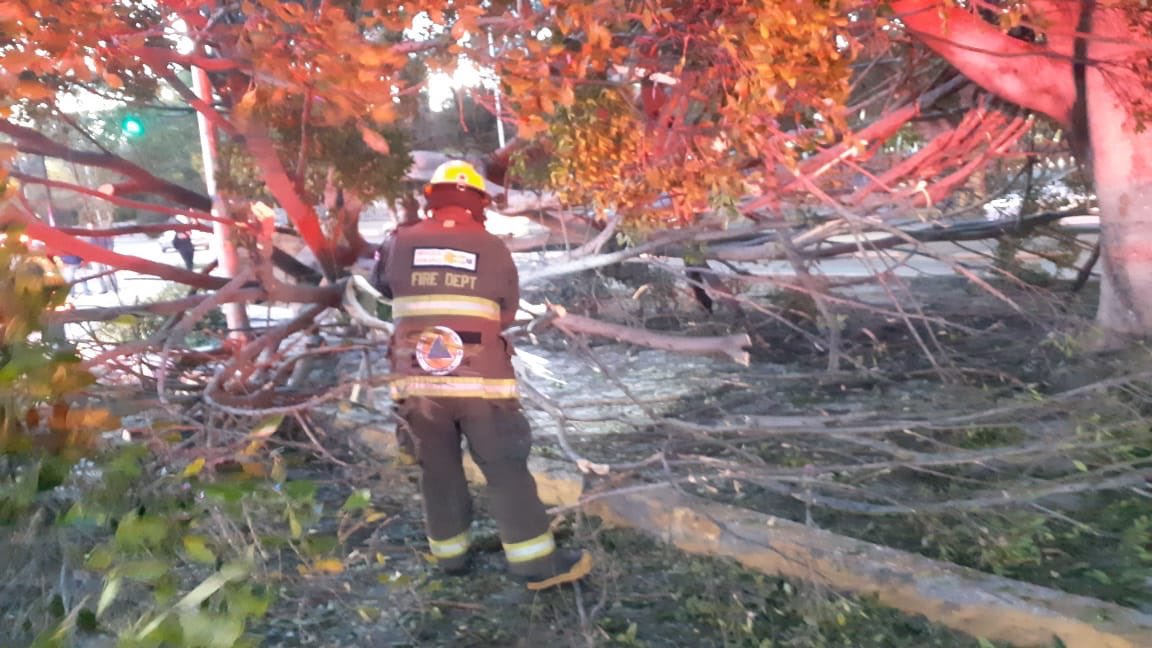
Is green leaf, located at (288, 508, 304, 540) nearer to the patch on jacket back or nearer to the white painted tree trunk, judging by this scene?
the patch on jacket back

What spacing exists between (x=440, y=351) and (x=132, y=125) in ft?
15.5

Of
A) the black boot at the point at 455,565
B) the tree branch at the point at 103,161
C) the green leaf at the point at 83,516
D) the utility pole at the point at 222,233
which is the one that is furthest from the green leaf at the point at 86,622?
the utility pole at the point at 222,233

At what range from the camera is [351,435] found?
20.2 ft

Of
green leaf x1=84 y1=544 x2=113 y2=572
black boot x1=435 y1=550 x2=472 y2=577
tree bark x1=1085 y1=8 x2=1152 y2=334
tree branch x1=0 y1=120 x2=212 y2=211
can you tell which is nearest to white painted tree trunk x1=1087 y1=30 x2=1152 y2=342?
tree bark x1=1085 y1=8 x2=1152 y2=334

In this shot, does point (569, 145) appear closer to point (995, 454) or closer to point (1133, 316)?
point (995, 454)

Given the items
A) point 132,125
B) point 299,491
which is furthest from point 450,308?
point 132,125

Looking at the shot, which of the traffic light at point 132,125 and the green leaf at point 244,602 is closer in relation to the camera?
the green leaf at point 244,602

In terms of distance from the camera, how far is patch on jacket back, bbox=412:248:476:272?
405 cm

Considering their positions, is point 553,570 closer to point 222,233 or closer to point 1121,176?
point 222,233

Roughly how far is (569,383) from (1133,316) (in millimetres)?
4239

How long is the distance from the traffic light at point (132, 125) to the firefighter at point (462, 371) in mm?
4145

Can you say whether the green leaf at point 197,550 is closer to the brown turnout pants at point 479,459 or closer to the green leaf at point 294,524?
the green leaf at point 294,524

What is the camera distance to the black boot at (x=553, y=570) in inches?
158

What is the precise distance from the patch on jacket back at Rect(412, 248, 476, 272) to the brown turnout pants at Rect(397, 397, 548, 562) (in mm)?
609
